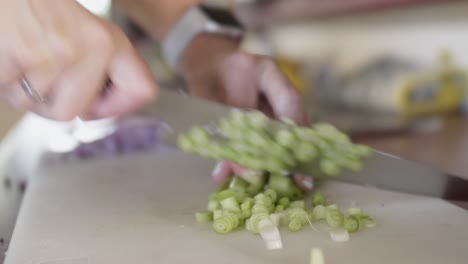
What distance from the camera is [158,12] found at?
1217mm

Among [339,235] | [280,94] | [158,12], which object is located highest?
[158,12]

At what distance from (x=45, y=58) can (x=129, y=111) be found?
0.64ft

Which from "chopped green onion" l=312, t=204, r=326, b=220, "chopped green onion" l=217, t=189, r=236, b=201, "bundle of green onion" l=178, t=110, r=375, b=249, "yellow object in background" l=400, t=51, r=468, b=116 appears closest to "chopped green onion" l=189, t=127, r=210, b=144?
"bundle of green onion" l=178, t=110, r=375, b=249

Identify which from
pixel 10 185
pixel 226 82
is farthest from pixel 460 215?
pixel 10 185

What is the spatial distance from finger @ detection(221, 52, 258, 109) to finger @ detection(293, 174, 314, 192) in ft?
0.46

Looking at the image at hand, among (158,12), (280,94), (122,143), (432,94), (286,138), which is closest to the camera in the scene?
(286,138)

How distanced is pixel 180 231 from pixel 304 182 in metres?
0.22

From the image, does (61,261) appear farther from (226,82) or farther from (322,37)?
(322,37)

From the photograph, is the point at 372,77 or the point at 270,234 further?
the point at 372,77

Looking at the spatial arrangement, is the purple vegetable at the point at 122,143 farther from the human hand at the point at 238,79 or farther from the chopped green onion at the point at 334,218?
the chopped green onion at the point at 334,218

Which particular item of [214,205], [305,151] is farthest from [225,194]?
[305,151]

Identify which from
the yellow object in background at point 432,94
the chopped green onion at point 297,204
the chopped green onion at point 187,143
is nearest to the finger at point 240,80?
the chopped green onion at point 187,143

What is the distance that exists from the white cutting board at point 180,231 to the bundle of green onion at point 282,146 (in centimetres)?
7

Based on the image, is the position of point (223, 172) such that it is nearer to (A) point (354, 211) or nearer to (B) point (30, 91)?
(A) point (354, 211)
